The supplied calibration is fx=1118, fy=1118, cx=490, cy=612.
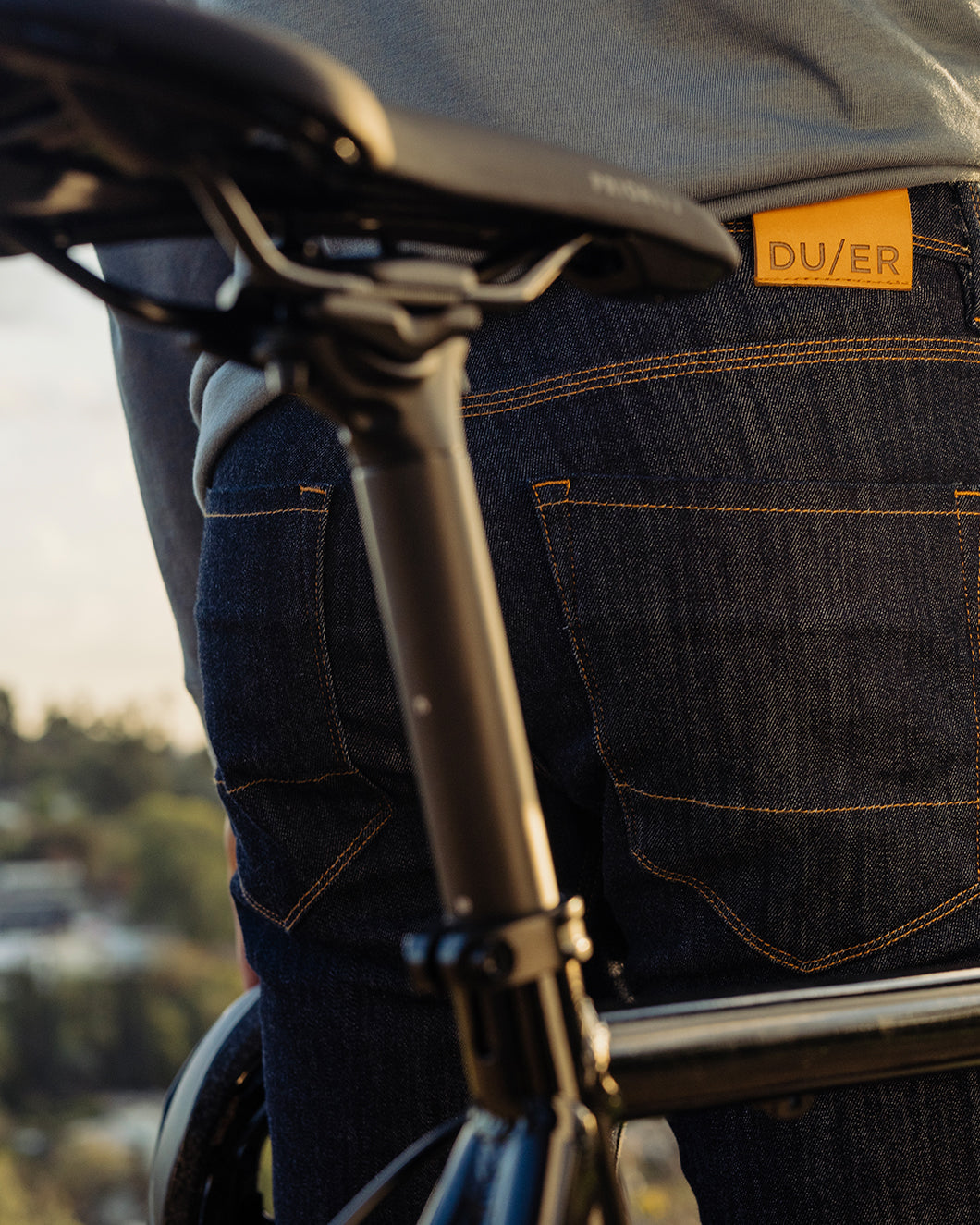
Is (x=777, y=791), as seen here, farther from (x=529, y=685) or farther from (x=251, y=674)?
(x=251, y=674)

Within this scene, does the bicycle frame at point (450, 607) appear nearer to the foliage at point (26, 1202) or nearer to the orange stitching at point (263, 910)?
the orange stitching at point (263, 910)

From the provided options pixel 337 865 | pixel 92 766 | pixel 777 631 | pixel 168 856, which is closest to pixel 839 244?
pixel 777 631

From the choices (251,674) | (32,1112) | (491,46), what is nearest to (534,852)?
(251,674)

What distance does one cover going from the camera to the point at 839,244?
65 cm

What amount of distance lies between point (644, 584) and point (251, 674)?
25 centimetres

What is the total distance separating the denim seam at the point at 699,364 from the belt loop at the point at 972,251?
0.15ft

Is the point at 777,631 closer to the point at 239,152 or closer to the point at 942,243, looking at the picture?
the point at 942,243

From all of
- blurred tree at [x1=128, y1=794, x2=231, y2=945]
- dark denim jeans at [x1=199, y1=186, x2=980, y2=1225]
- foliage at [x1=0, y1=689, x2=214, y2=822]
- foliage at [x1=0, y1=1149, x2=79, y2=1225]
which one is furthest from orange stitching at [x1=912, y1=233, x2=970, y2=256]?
foliage at [x1=0, y1=1149, x2=79, y2=1225]

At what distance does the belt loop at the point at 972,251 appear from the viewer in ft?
2.19

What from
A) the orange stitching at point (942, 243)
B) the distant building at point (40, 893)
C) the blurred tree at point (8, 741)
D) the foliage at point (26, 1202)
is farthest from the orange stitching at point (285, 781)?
the foliage at point (26, 1202)

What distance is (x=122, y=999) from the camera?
16.7 meters

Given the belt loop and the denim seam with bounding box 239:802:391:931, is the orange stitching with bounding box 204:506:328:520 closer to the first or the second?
the denim seam with bounding box 239:802:391:931

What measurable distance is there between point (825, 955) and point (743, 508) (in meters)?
0.26

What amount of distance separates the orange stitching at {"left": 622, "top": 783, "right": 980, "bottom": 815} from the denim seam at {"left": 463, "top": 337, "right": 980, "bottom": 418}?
0.77 ft
